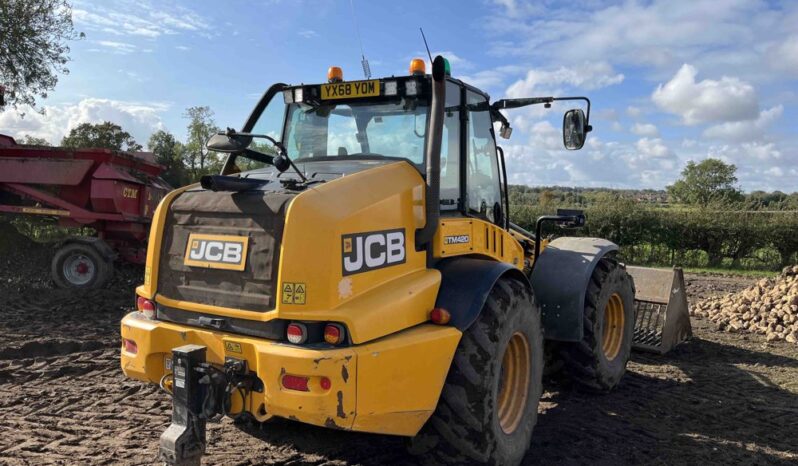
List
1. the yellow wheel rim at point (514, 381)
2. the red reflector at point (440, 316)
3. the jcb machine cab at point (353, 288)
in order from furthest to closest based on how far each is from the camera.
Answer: the yellow wheel rim at point (514, 381) < the red reflector at point (440, 316) < the jcb machine cab at point (353, 288)

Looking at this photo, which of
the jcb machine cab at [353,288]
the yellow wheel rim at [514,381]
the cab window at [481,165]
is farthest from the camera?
the cab window at [481,165]

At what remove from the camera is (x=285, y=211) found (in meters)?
3.06

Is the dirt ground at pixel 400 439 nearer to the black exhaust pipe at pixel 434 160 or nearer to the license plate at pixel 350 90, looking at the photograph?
the black exhaust pipe at pixel 434 160

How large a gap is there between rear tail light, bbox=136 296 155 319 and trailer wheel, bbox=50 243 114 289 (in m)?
6.88

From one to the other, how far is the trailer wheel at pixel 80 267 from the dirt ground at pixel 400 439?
238 cm

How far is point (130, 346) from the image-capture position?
11.6 ft

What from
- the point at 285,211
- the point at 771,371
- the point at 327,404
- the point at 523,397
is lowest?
the point at 771,371

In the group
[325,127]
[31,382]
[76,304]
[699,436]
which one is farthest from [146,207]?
[699,436]

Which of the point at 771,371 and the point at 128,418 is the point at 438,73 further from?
the point at 771,371

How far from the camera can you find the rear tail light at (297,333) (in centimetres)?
296

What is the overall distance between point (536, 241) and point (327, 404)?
2958mm

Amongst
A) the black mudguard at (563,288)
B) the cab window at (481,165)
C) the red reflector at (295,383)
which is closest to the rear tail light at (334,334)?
the red reflector at (295,383)

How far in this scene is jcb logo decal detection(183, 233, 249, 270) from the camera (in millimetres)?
3203

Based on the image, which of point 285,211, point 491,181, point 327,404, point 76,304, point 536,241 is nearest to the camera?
point 327,404
